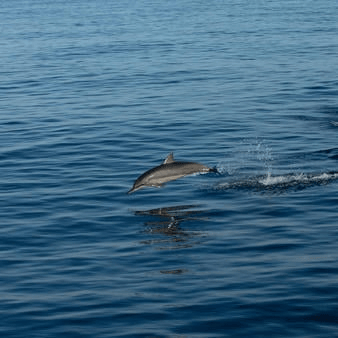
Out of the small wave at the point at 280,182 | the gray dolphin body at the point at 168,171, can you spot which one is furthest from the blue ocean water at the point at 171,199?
the gray dolphin body at the point at 168,171

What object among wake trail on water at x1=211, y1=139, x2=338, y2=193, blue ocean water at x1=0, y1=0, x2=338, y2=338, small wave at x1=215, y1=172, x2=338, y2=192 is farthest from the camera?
wake trail on water at x1=211, y1=139, x2=338, y2=193

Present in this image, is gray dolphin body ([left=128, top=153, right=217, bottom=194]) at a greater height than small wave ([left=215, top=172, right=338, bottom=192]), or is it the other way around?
gray dolphin body ([left=128, top=153, right=217, bottom=194])

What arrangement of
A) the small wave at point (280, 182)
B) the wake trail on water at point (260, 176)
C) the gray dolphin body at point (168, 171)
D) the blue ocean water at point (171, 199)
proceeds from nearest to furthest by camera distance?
the blue ocean water at point (171, 199)
the gray dolphin body at point (168, 171)
the small wave at point (280, 182)
the wake trail on water at point (260, 176)

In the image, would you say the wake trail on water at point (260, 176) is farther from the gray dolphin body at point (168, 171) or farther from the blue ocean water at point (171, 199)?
the gray dolphin body at point (168, 171)

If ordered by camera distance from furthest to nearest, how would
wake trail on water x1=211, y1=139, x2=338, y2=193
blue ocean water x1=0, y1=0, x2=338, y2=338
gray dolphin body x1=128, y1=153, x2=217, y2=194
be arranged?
wake trail on water x1=211, y1=139, x2=338, y2=193 → gray dolphin body x1=128, y1=153, x2=217, y2=194 → blue ocean water x1=0, y1=0, x2=338, y2=338

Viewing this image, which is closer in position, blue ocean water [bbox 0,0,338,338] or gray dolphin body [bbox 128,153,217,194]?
blue ocean water [bbox 0,0,338,338]

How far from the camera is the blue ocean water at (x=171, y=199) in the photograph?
15094mm

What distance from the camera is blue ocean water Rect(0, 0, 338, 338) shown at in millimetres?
15094

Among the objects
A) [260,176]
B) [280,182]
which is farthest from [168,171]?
[260,176]

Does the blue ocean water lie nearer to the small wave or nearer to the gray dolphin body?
the small wave

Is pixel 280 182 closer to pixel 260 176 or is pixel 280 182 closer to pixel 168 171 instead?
pixel 260 176

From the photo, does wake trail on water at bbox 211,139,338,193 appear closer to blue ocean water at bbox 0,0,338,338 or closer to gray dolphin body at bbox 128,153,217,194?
blue ocean water at bbox 0,0,338,338

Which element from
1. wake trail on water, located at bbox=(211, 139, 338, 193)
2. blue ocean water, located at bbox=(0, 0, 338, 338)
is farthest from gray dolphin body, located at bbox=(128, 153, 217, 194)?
wake trail on water, located at bbox=(211, 139, 338, 193)

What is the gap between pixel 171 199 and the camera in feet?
72.7
